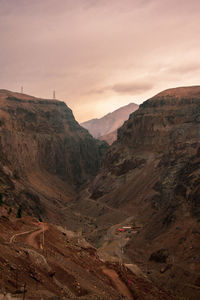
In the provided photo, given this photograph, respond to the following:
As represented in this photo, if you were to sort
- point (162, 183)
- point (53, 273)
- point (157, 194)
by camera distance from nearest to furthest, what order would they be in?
point (53, 273) < point (157, 194) < point (162, 183)

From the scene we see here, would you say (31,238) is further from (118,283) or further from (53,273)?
(53,273)

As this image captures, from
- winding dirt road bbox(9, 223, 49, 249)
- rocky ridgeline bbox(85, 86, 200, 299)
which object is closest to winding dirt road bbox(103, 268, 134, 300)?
winding dirt road bbox(9, 223, 49, 249)

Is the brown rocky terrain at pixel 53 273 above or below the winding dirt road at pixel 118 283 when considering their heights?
above

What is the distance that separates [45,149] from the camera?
126 meters

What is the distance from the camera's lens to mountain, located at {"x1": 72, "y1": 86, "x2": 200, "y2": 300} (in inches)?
1531

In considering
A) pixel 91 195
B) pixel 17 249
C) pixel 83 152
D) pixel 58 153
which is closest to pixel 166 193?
pixel 91 195

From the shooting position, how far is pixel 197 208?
157 feet

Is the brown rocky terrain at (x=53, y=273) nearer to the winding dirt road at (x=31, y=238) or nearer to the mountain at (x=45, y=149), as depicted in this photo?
the winding dirt road at (x=31, y=238)

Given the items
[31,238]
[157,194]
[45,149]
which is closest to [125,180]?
[157,194]

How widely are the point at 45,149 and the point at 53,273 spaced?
356 feet

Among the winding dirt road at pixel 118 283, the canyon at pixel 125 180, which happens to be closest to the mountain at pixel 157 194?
the canyon at pixel 125 180

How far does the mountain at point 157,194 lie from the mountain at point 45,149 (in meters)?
14.4

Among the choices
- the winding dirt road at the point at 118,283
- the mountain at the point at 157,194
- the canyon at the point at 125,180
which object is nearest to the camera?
the winding dirt road at the point at 118,283

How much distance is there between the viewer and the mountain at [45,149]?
323 ft
